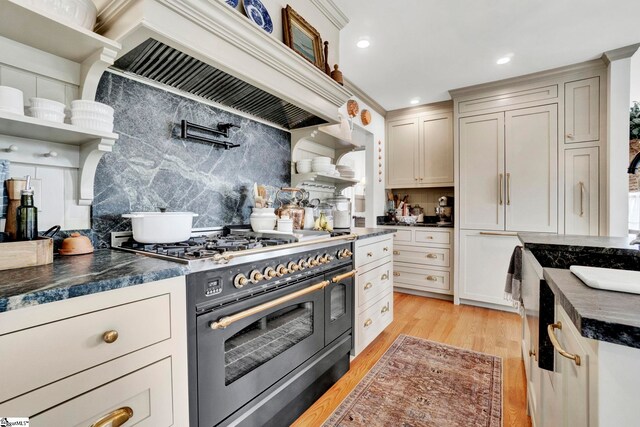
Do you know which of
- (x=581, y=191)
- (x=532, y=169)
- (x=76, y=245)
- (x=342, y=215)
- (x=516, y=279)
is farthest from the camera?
(x=532, y=169)

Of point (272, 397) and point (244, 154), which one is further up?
point (244, 154)

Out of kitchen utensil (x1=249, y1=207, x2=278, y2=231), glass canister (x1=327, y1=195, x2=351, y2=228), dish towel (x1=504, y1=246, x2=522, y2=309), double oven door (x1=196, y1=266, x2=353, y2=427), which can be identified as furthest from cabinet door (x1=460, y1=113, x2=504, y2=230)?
kitchen utensil (x1=249, y1=207, x2=278, y2=231)

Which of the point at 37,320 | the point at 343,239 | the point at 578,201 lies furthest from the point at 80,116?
the point at 578,201

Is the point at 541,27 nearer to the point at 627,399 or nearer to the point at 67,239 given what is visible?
the point at 627,399

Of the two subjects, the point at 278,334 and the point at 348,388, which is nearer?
the point at 278,334

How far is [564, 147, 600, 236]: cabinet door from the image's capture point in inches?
110

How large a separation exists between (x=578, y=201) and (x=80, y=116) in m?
3.88

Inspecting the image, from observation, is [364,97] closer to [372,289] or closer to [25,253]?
[372,289]

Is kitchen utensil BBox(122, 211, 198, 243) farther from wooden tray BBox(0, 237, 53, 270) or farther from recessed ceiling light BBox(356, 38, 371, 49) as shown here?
recessed ceiling light BBox(356, 38, 371, 49)

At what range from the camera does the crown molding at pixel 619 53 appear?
8.17 feet

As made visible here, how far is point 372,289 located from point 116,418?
183 cm

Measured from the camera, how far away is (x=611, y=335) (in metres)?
0.53

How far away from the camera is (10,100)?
0.92 metres

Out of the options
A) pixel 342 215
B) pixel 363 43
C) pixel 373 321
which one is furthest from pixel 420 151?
pixel 373 321
